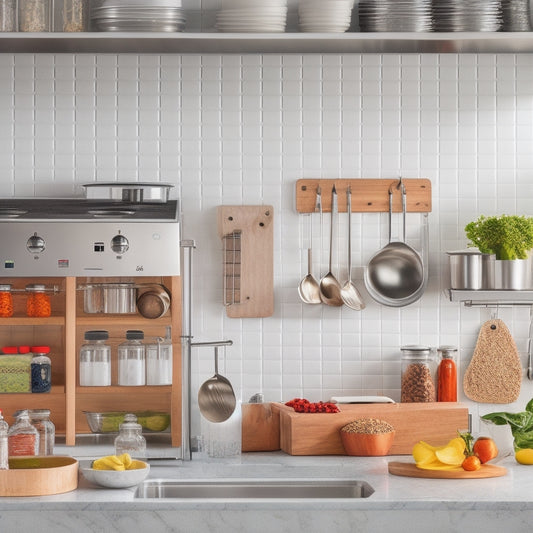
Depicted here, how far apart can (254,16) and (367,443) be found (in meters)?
1.35

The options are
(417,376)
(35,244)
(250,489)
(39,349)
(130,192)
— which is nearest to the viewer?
(250,489)

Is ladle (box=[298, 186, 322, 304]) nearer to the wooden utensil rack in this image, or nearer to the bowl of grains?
the wooden utensil rack

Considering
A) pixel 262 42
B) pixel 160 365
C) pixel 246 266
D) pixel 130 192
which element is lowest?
pixel 160 365

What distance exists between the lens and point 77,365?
2.97 m

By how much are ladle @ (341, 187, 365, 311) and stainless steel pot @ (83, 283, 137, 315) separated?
28.4 inches

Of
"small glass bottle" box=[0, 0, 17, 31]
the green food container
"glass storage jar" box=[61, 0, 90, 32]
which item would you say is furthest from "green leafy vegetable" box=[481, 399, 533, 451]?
"small glass bottle" box=[0, 0, 17, 31]

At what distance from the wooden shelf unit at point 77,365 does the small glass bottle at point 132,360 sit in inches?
0.9

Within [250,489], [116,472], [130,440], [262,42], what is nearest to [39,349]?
[130,440]

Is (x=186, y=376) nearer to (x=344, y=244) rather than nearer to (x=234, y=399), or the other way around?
(x=234, y=399)

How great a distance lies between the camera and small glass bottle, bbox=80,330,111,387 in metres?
2.91

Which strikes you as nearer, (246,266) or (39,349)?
(39,349)

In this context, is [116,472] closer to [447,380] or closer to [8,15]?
[447,380]

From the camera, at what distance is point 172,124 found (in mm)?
3250

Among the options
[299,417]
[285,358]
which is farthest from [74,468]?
[285,358]
